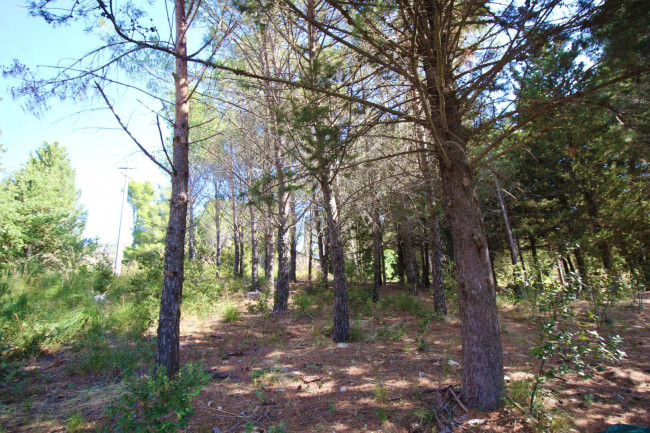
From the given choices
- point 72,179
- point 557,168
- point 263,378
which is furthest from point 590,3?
point 72,179

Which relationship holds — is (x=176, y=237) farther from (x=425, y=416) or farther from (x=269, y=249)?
(x=269, y=249)

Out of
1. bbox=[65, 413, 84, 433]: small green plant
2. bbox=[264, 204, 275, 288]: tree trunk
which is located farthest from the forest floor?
bbox=[264, 204, 275, 288]: tree trunk

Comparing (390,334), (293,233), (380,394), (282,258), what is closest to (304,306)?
(282,258)

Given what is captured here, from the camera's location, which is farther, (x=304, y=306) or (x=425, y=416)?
(x=304, y=306)

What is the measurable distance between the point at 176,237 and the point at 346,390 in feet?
10.2

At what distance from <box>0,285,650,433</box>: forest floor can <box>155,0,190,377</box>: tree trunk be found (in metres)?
0.65

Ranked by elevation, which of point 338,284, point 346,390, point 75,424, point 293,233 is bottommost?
point 346,390

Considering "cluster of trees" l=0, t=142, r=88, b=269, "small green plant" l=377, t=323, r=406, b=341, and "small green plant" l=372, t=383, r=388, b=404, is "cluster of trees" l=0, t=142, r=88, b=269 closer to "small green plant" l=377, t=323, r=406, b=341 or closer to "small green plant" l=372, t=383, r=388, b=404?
"small green plant" l=377, t=323, r=406, b=341

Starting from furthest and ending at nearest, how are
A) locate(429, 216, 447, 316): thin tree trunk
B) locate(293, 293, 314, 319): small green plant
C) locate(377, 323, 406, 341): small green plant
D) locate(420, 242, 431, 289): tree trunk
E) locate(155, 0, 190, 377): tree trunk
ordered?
locate(420, 242, 431, 289): tree trunk, locate(293, 293, 314, 319): small green plant, locate(429, 216, 447, 316): thin tree trunk, locate(377, 323, 406, 341): small green plant, locate(155, 0, 190, 377): tree trunk

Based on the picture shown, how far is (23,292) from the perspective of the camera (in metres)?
6.52

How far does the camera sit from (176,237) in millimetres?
4449

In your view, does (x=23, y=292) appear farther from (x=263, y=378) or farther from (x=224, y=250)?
(x=224, y=250)

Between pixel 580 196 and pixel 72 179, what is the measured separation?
31070 mm

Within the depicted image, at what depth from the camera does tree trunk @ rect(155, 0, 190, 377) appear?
14.0 ft
